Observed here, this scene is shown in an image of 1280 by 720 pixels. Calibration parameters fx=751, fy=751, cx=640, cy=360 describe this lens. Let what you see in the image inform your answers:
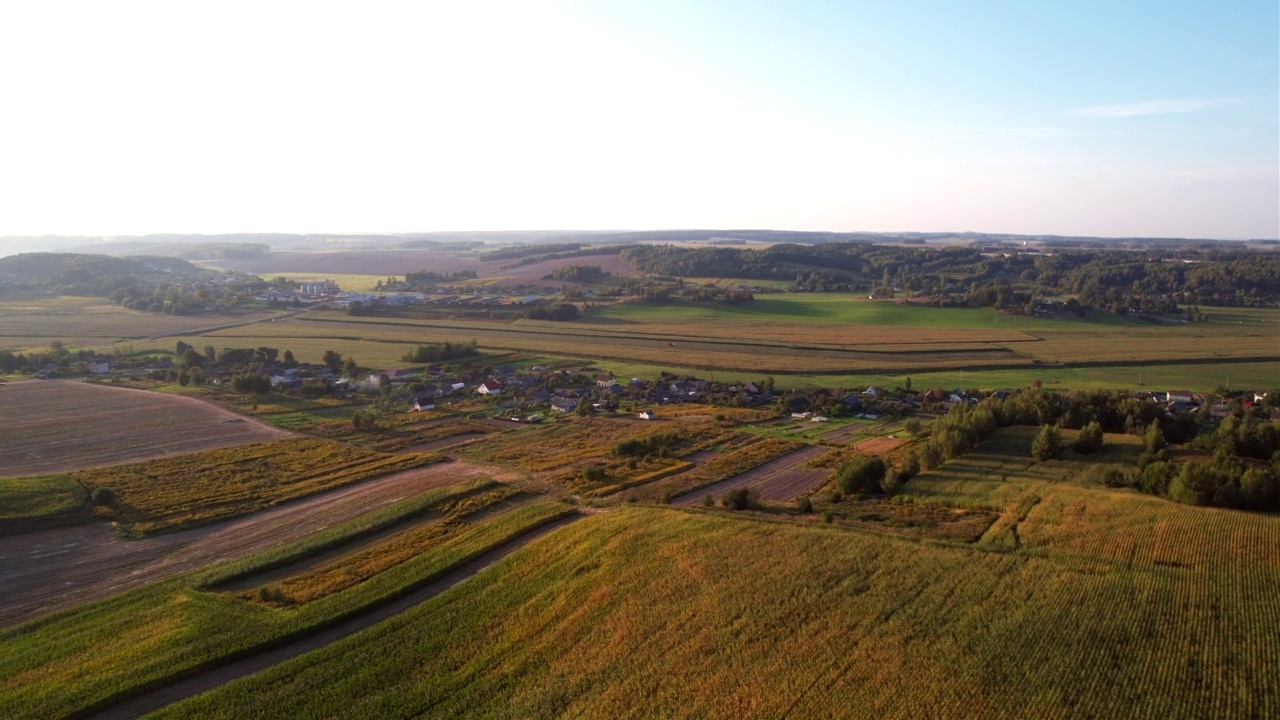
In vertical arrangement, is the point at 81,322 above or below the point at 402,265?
below

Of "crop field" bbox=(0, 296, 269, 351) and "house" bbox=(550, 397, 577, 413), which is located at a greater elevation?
"crop field" bbox=(0, 296, 269, 351)

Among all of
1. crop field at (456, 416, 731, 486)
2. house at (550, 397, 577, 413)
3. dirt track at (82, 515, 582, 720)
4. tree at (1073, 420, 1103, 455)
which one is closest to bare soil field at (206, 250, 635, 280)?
house at (550, 397, 577, 413)

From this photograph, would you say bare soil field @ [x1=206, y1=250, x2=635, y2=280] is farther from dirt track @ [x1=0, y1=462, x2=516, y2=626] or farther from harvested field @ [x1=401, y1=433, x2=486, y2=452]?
dirt track @ [x1=0, y1=462, x2=516, y2=626]

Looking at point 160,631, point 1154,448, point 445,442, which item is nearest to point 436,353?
point 445,442

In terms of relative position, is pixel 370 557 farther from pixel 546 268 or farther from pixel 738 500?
pixel 546 268

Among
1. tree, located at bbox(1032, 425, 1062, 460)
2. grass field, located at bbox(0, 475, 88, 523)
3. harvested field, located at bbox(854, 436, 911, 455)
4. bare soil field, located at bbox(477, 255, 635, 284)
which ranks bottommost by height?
harvested field, located at bbox(854, 436, 911, 455)

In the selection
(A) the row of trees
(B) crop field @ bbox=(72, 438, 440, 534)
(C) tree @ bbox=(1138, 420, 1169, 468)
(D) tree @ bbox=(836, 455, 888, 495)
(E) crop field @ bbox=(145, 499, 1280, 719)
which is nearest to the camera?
(E) crop field @ bbox=(145, 499, 1280, 719)

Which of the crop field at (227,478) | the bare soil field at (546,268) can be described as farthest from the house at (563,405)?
the bare soil field at (546,268)
